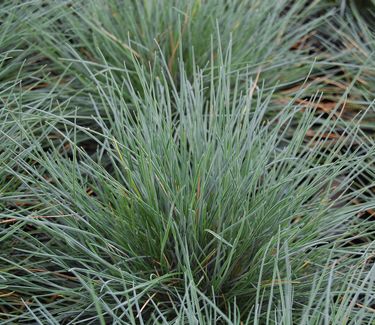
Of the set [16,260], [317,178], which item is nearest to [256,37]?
[317,178]

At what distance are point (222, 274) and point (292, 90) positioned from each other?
78 centimetres

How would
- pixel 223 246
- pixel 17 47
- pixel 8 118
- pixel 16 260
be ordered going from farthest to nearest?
pixel 17 47, pixel 8 118, pixel 16 260, pixel 223 246

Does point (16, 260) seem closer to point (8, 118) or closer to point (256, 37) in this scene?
point (8, 118)

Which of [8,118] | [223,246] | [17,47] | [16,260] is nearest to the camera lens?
[223,246]

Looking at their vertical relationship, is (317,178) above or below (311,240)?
above

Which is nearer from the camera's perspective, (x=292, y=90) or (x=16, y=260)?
(x=16, y=260)

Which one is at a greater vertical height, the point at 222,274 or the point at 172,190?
the point at 172,190

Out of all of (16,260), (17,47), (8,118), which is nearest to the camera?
(16,260)

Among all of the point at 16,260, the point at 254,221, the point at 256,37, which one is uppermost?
the point at 256,37

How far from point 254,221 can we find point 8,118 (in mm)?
690

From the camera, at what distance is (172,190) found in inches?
59.3

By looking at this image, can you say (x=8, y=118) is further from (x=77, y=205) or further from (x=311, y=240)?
(x=311, y=240)

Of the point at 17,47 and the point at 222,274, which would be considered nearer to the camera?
the point at 222,274

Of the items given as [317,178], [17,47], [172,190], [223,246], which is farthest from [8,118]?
[317,178]
